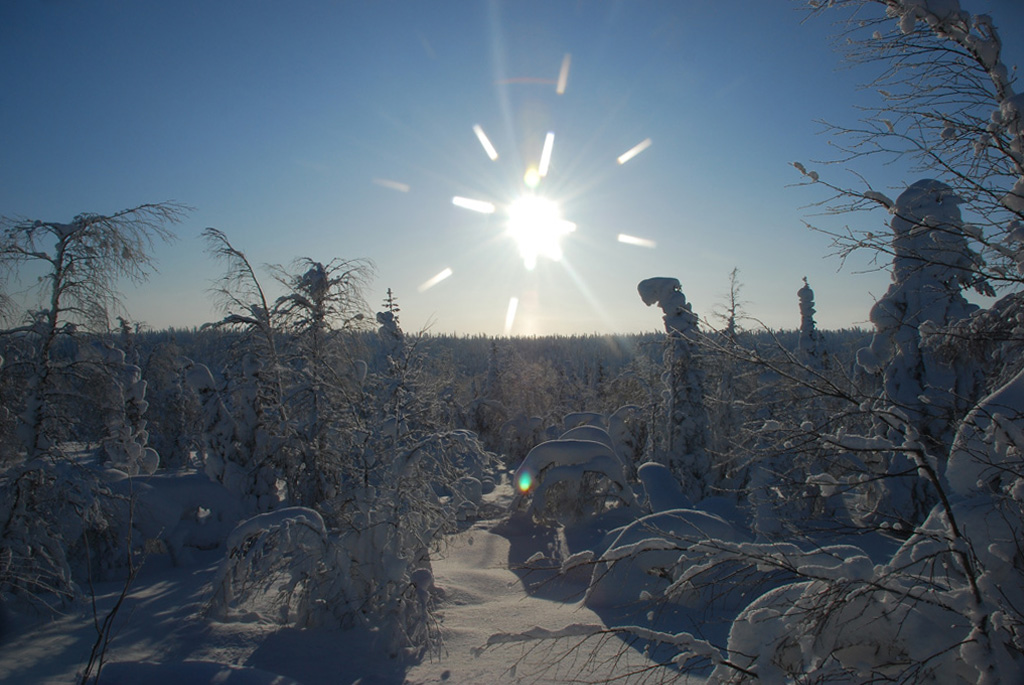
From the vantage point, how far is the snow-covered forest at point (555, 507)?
9.75 ft

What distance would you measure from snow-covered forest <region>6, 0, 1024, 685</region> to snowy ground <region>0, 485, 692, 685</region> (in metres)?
0.05

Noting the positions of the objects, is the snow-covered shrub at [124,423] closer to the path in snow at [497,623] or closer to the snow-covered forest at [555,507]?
the snow-covered forest at [555,507]

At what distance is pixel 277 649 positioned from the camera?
7.48m

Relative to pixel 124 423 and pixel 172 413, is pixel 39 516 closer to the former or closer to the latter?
pixel 124 423

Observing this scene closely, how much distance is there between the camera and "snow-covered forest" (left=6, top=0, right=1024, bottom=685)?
297 centimetres

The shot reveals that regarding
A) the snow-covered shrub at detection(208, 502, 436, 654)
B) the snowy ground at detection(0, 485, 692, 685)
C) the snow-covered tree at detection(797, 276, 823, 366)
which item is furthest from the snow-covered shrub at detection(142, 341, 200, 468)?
the snow-covered tree at detection(797, 276, 823, 366)

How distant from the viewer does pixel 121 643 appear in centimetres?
727

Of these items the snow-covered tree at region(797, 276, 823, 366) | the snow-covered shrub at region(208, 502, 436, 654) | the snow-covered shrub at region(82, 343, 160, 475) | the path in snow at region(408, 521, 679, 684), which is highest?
the snow-covered tree at region(797, 276, 823, 366)

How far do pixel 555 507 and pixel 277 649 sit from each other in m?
8.70

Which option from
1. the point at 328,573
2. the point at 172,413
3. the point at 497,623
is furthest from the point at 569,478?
the point at 172,413

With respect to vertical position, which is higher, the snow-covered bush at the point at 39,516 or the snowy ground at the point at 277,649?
the snow-covered bush at the point at 39,516

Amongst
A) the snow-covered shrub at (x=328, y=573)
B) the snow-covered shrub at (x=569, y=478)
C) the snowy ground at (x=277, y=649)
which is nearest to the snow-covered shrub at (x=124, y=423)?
the snowy ground at (x=277, y=649)

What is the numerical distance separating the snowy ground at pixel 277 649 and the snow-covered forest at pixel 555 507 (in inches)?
2.1

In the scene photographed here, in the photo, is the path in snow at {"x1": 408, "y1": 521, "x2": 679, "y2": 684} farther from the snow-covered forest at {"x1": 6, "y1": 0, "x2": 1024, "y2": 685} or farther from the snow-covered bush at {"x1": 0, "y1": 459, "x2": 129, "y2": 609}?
the snow-covered bush at {"x1": 0, "y1": 459, "x2": 129, "y2": 609}
